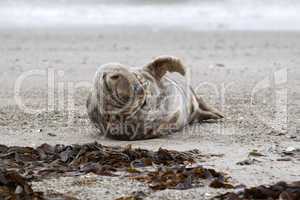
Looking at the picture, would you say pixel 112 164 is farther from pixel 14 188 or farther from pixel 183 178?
pixel 14 188

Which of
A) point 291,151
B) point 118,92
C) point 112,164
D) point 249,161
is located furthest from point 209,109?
point 112,164

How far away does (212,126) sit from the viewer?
7461 millimetres

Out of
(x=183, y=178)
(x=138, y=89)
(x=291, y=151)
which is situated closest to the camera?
(x=183, y=178)

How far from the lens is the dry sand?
5629mm

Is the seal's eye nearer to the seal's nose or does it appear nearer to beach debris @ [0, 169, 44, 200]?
the seal's nose

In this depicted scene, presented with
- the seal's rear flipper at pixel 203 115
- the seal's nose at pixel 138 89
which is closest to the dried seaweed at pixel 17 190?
the seal's nose at pixel 138 89

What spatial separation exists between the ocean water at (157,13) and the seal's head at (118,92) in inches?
577

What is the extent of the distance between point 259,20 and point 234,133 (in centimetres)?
1569

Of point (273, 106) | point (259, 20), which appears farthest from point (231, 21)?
point (273, 106)

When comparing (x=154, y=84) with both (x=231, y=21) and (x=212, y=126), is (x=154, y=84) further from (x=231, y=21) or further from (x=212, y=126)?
(x=231, y=21)

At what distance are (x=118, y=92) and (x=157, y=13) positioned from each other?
17052mm

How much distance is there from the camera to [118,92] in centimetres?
656

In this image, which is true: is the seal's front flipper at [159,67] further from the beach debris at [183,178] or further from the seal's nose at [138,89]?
the beach debris at [183,178]

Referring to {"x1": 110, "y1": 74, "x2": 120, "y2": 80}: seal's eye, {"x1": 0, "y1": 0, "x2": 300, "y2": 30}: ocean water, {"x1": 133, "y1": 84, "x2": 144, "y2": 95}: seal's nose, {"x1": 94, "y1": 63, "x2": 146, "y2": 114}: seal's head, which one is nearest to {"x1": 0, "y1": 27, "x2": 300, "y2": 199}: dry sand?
{"x1": 94, "y1": 63, "x2": 146, "y2": 114}: seal's head
